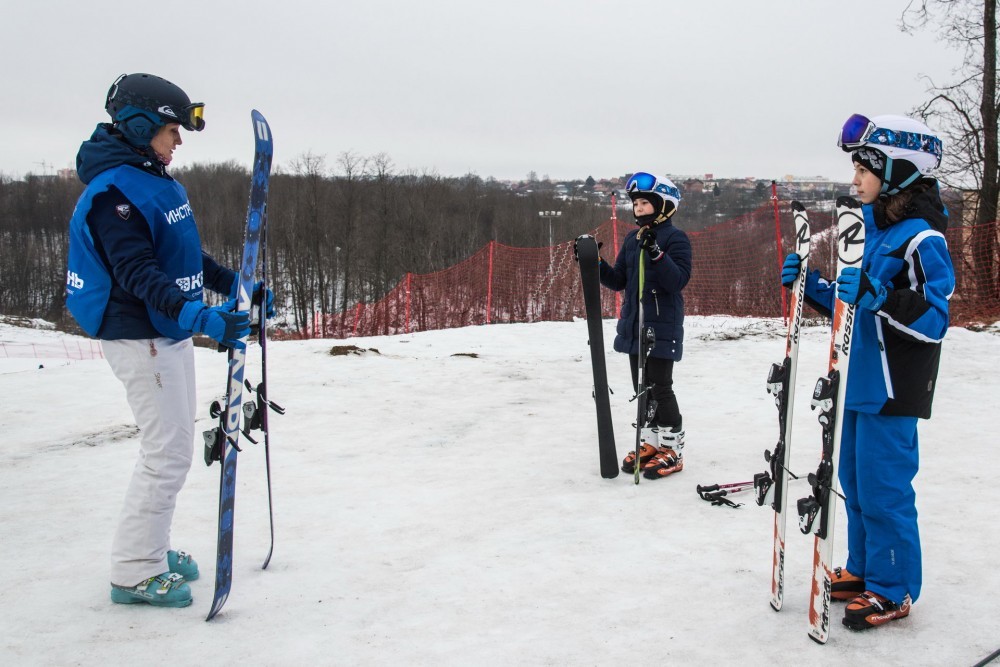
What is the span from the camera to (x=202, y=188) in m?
71.4

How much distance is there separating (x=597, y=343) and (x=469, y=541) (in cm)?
165

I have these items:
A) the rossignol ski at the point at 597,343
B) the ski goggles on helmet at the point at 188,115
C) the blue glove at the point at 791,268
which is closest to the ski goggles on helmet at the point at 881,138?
the blue glove at the point at 791,268

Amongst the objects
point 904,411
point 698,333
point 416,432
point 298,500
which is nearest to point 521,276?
point 698,333

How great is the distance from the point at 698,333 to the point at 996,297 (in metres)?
5.68

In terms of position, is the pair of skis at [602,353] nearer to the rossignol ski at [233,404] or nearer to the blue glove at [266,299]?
the blue glove at [266,299]

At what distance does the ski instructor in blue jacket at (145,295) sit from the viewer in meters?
2.74

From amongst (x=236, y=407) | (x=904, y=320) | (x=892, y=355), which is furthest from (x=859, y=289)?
(x=236, y=407)

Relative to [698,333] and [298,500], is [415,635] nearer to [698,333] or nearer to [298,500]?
[298,500]

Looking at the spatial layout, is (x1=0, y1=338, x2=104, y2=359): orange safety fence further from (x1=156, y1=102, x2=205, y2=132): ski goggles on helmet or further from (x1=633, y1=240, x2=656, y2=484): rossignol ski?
(x1=156, y1=102, x2=205, y2=132): ski goggles on helmet

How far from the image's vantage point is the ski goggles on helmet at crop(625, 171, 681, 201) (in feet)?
14.8

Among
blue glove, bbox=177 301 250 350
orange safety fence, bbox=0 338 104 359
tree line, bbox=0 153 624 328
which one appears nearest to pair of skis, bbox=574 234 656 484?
blue glove, bbox=177 301 250 350

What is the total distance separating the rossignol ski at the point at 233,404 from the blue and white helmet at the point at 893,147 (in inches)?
93.6

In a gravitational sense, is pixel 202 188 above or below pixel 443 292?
above

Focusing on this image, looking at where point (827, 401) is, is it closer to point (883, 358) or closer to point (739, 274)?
point (883, 358)
